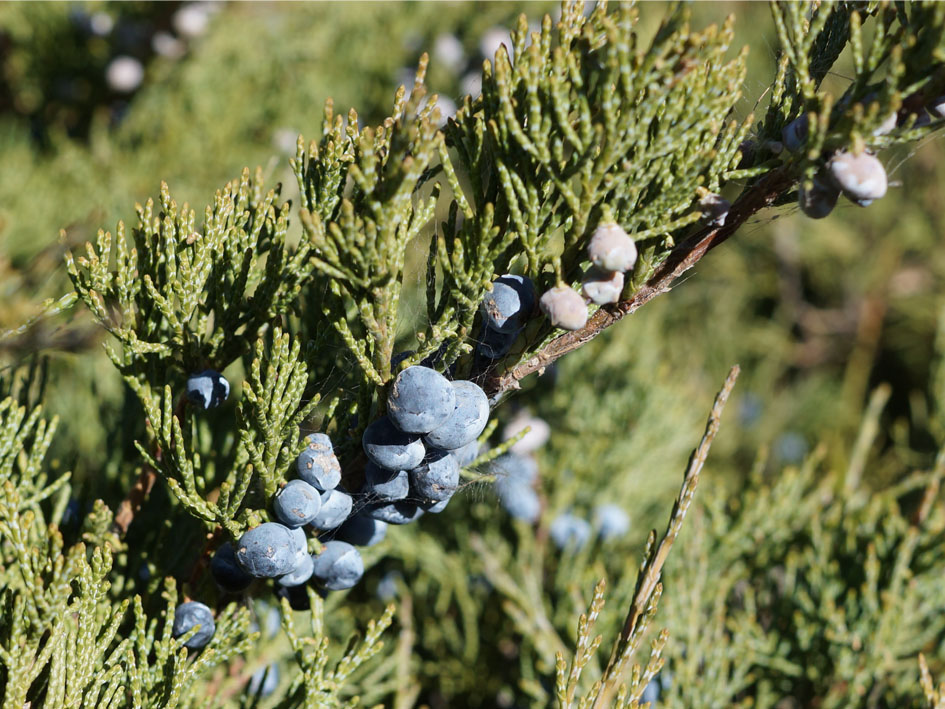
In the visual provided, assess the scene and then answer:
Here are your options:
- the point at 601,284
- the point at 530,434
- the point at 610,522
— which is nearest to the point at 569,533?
the point at 610,522

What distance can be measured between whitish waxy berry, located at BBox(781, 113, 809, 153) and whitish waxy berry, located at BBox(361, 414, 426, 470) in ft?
1.51

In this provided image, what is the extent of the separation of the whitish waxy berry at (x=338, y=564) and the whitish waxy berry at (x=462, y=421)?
7.7 inches

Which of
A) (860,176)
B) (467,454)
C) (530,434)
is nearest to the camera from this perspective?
(860,176)

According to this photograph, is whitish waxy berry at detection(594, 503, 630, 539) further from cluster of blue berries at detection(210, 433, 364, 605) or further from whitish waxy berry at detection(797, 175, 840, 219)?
whitish waxy berry at detection(797, 175, 840, 219)

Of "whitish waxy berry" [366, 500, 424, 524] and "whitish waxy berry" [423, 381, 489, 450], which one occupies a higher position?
"whitish waxy berry" [423, 381, 489, 450]

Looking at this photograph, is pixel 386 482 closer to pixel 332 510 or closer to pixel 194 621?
pixel 332 510

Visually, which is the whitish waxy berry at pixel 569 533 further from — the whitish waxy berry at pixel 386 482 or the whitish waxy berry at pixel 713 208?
the whitish waxy berry at pixel 713 208

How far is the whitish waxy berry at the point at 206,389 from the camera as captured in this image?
0.85 m

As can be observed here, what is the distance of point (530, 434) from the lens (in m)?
1.42

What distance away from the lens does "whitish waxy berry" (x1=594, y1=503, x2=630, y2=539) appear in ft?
4.85

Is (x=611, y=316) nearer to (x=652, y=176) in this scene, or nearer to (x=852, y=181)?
(x=652, y=176)

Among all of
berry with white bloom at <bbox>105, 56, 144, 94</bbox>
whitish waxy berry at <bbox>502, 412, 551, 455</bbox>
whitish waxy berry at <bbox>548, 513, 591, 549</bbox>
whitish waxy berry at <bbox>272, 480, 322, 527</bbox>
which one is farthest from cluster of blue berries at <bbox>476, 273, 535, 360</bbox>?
berry with white bloom at <bbox>105, 56, 144, 94</bbox>

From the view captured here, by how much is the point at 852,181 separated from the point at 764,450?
76 centimetres

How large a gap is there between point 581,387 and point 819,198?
944 millimetres
